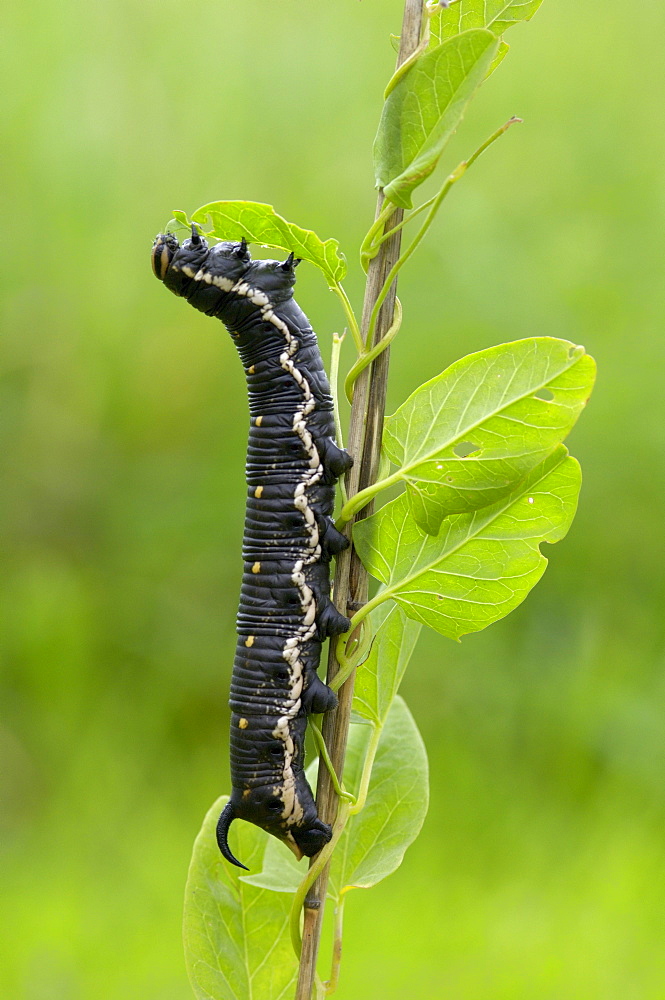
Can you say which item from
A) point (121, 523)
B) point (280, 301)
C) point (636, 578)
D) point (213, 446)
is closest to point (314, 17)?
point (213, 446)

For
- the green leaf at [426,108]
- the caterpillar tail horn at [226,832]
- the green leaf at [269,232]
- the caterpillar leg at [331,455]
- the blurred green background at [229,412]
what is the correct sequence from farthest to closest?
1. the blurred green background at [229,412]
2. the caterpillar leg at [331,455]
3. the caterpillar tail horn at [226,832]
4. the green leaf at [269,232]
5. the green leaf at [426,108]

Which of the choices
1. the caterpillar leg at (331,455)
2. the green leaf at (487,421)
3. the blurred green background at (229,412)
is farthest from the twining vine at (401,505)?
the blurred green background at (229,412)

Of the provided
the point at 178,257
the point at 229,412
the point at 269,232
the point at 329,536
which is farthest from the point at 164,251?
the point at 229,412

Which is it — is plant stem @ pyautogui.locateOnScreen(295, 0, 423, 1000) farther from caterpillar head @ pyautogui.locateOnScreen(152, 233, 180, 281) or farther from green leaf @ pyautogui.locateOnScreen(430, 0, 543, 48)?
caterpillar head @ pyautogui.locateOnScreen(152, 233, 180, 281)

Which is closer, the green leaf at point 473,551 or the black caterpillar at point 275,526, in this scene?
the green leaf at point 473,551

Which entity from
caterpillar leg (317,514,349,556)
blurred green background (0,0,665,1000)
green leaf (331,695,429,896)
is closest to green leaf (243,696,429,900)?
green leaf (331,695,429,896)

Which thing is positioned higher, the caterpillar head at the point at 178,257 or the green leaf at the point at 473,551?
the caterpillar head at the point at 178,257

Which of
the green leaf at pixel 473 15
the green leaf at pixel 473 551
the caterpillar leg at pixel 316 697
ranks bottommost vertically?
the caterpillar leg at pixel 316 697

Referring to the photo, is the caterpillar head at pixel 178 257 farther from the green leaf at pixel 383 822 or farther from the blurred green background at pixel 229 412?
the blurred green background at pixel 229 412

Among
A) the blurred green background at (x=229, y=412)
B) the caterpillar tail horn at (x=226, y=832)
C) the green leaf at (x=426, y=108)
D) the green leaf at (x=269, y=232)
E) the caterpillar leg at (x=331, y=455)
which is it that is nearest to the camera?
the green leaf at (x=426, y=108)
